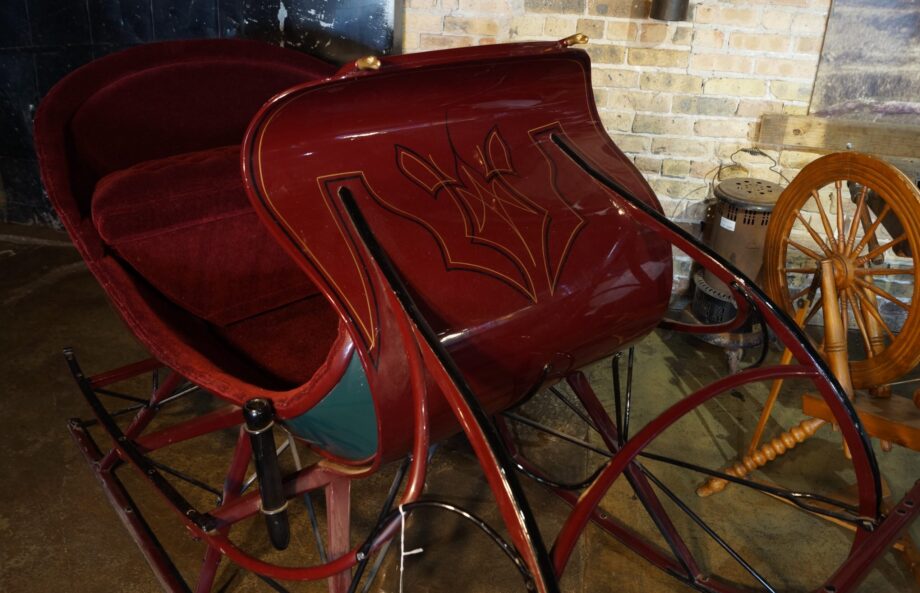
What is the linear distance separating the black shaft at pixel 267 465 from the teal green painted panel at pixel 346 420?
72mm

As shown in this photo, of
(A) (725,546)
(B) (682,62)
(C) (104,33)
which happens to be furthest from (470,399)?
(C) (104,33)

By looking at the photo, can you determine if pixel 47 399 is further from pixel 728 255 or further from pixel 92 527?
pixel 728 255

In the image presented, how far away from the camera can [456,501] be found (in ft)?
7.22

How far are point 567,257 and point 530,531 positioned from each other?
0.62 metres

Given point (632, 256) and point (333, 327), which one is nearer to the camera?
point (632, 256)

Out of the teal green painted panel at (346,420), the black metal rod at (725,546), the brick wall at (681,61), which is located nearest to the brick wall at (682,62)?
the brick wall at (681,61)

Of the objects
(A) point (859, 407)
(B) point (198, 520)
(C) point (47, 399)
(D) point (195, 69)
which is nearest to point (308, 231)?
(B) point (198, 520)

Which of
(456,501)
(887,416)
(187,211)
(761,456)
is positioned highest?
(187,211)

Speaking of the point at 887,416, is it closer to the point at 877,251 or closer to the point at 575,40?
the point at 877,251

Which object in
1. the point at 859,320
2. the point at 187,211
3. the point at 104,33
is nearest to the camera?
the point at 187,211

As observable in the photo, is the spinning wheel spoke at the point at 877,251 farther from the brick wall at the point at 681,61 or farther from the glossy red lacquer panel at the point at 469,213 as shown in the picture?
the brick wall at the point at 681,61

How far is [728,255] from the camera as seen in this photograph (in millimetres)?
2979

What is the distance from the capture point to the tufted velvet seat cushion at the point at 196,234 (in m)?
1.61

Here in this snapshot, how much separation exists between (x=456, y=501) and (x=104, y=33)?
2786mm
